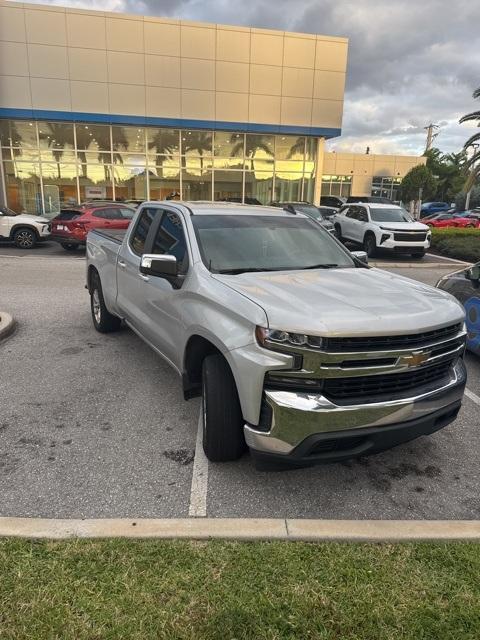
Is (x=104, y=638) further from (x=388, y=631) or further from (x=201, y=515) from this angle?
(x=388, y=631)

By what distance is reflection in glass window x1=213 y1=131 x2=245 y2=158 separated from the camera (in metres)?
26.4

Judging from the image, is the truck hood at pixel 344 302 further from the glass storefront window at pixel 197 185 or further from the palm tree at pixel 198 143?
the palm tree at pixel 198 143

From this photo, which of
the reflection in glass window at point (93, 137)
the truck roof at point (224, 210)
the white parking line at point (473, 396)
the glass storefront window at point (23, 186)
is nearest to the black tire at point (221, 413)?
the truck roof at point (224, 210)

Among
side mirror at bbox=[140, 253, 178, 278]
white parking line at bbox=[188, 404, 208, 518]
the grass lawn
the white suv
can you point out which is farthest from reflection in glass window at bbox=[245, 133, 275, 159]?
the grass lawn

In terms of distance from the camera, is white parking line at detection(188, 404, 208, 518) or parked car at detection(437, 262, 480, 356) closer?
white parking line at detection(188, 404, 208, 518)

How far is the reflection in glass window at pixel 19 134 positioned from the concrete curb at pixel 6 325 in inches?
859

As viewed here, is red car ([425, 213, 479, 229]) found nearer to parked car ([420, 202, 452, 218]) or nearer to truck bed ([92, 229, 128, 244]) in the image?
parked car ([420, 202, 452, 218])

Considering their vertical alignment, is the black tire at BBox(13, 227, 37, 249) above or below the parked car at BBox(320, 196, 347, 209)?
below

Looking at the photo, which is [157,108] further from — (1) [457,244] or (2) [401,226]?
(1) [457,244]

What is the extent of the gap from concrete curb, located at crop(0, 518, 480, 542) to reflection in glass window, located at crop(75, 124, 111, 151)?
2565 centimetres

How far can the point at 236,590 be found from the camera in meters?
2.31

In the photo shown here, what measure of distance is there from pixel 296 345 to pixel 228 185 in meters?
25.8

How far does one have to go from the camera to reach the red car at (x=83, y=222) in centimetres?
1566

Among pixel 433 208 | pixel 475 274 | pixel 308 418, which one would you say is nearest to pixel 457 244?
pixel 475 274
